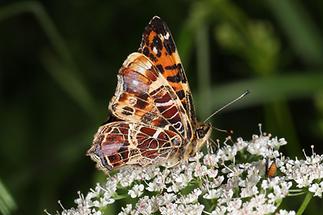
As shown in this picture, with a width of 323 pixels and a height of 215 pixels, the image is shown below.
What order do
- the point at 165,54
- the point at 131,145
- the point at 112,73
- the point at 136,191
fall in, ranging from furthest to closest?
the point at 112,73 < the point at 131,145 < the point at 165,54 < the point at 136,191

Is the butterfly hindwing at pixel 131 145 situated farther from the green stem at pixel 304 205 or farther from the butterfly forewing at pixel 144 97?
the green stem at pixel 304 205

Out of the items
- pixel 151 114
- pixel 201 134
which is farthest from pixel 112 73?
pixel 201 134

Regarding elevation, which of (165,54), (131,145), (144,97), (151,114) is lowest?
(131,145)

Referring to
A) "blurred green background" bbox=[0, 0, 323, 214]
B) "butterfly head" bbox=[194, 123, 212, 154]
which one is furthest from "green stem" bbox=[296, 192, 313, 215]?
"blurred green background" bbox=[0, 0, 323, 214]

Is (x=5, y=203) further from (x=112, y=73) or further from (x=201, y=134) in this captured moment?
(x=112, y=73)

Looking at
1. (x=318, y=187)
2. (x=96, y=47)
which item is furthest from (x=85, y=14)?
(x=318, y=187)

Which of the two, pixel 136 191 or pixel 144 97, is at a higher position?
pixel 144 97
